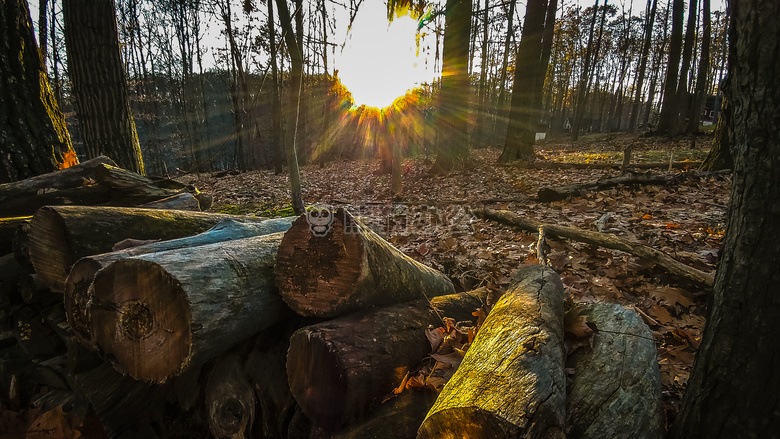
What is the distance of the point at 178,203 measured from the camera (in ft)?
11.8

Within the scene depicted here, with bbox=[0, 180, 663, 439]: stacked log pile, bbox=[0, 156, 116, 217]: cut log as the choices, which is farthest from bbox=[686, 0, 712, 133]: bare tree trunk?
bbox=[0, 156, 116, 217]: cut log

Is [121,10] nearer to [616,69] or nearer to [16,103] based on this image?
[16,103]

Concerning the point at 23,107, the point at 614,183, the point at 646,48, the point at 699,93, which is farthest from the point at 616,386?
the point at 646,48

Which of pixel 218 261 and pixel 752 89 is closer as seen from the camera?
pixel 752 89

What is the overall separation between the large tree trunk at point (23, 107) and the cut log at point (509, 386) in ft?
16.5

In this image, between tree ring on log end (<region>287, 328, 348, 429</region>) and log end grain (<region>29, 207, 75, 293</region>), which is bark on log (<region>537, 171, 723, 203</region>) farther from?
log end grain (<region>29, 207, 75, 293</region>)

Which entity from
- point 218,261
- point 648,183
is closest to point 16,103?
point 218,261

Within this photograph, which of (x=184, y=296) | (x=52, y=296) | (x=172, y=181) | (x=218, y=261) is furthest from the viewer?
(x=172, y=181)

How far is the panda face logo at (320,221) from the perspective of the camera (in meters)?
1.59

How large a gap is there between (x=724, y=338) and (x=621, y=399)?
1.24ft

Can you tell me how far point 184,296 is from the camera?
1358mm

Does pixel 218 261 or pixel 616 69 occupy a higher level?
pixel 616 69

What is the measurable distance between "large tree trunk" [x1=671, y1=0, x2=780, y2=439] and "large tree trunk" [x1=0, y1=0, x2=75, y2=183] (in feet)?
18.7

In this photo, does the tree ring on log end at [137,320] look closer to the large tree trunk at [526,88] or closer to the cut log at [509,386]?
the cut log at [509,386]
